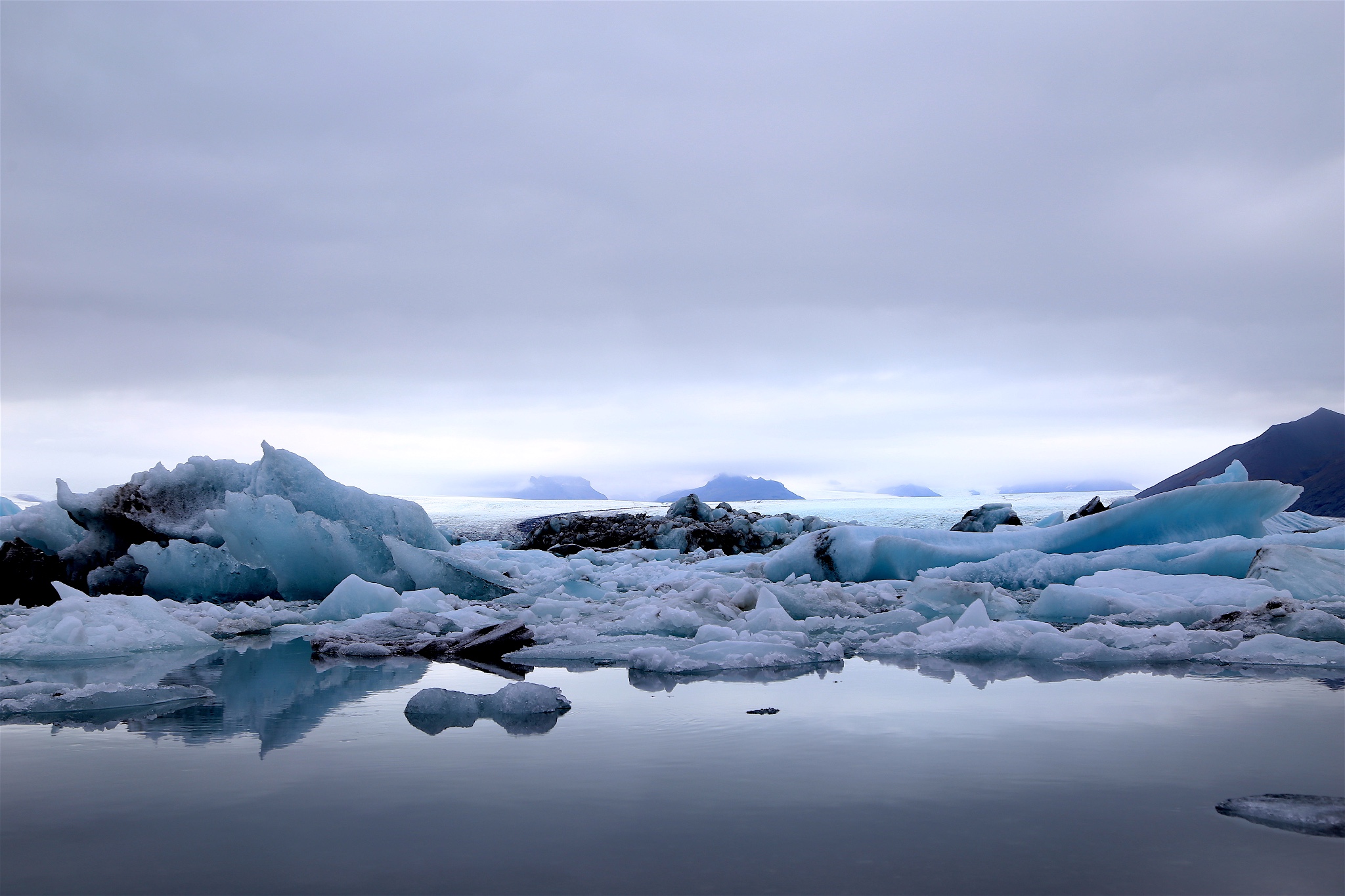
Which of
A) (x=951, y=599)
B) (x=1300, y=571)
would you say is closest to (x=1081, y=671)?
(x=951, y=599)

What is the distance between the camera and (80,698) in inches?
142

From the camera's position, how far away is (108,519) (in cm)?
1094

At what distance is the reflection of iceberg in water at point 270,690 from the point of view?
10.2ft

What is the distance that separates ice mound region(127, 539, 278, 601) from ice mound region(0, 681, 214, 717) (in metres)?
6.75

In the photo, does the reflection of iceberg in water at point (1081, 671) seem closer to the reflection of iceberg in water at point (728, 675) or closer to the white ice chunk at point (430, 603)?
the reflection of iceberg in water at point (728, 675)

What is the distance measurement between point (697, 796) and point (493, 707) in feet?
4.51

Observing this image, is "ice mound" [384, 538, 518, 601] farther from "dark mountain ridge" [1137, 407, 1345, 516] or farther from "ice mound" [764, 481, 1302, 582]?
"dark mountain ridge" [1137, 407, 1345, 516]

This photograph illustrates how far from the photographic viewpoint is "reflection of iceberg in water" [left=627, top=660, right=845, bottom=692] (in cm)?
409

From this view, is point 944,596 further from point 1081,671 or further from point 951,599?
point 1081,671

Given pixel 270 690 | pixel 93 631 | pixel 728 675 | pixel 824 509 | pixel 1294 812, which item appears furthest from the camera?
pixel 824 509

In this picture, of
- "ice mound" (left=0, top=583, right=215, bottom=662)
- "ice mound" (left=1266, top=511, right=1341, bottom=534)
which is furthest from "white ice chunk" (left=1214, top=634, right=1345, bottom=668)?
"ice mound" (left=1266, top=511, right=1341, bottom=534)

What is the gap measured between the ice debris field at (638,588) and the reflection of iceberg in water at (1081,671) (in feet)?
0.49

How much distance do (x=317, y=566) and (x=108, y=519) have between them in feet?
10.2

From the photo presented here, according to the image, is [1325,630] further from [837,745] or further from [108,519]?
[108,519]
